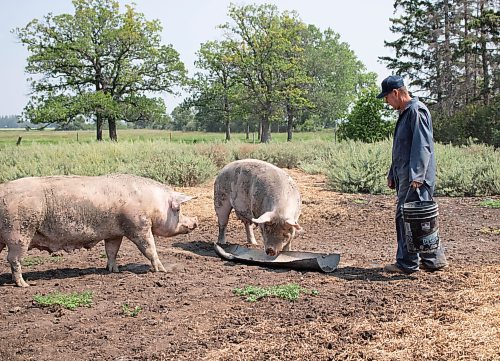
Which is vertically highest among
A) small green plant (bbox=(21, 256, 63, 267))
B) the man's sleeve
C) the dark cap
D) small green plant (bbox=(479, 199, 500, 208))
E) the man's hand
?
the dark cap

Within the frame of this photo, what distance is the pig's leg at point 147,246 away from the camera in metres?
6.74

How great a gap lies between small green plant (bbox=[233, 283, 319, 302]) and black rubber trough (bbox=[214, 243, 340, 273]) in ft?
2.76

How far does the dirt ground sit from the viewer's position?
4359mm

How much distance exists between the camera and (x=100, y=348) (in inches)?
176

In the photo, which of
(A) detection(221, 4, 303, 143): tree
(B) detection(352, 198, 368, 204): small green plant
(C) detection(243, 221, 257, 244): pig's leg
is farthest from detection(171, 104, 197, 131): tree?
(C) detection(243, 221, 257, 244): pig's leg

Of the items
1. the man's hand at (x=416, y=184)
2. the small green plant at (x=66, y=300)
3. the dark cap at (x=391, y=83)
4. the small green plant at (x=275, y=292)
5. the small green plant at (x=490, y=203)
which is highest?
the dark cap at (x=391, y=83)

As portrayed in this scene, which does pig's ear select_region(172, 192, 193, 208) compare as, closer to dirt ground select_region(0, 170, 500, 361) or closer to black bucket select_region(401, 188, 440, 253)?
dirt ground select_region(0, 170, 500, 361)

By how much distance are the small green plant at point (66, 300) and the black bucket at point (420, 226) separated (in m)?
3.51

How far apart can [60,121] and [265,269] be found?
31957 mm

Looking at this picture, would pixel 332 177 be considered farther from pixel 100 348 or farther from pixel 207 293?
pixel 100 348

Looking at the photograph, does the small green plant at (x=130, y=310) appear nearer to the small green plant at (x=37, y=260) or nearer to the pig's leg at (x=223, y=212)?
the small green plant at (x=37, y=260)

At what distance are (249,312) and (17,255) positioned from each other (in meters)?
2.65

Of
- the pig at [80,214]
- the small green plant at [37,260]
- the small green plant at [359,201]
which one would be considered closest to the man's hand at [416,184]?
the pig at [80,214]

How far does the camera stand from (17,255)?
20.1 ft
